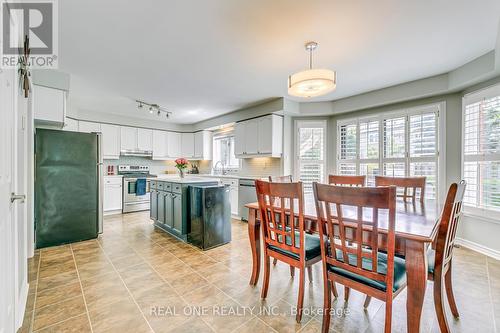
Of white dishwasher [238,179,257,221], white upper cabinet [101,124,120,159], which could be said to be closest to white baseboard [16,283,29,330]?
white dishwasher [238,179,257,221]

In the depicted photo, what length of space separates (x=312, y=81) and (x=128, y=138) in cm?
542

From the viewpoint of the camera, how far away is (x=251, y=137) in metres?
5.13

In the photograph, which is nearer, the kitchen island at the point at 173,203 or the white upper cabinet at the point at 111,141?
the kitchen island at the point at 173,203

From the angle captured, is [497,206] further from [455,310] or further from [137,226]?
[137,226]

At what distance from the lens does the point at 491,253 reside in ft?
9.91

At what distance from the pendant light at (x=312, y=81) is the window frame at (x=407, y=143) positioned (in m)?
2.42

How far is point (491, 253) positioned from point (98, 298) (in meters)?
4.59

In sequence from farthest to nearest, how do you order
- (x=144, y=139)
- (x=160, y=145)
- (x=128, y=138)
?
(x=160, y=145) → (x=144, y=139) → (x=128, y=138)

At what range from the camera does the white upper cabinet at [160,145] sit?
657 cm

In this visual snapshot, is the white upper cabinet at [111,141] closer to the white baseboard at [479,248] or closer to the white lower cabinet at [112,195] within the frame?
the white lower cabinet at [112,195]

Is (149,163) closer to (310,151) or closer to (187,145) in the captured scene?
(187,145)

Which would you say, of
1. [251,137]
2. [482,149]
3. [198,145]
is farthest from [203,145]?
[482,149]

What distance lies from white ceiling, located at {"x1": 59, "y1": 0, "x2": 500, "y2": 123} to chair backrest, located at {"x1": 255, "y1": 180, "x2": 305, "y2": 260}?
1.51 m

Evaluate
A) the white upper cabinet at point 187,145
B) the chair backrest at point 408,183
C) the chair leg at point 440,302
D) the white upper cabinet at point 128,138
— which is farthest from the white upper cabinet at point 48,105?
the chair leg at point 440,302
